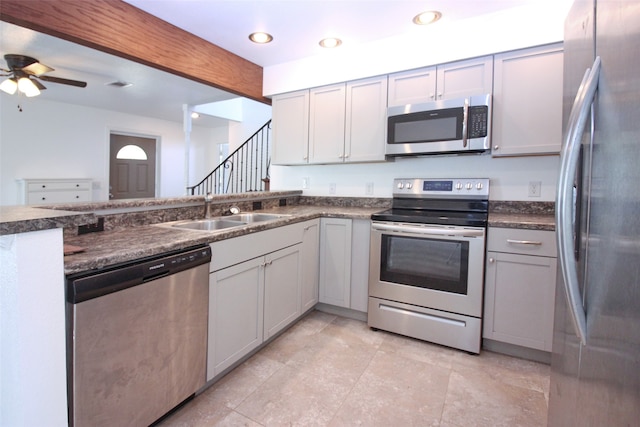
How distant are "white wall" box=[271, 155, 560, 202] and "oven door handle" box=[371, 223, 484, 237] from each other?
0.65m

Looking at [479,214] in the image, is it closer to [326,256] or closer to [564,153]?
[326,256]

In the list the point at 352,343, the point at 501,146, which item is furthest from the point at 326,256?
the point at 501,146

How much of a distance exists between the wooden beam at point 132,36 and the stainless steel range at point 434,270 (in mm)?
1820

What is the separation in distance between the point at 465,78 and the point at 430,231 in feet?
3.89

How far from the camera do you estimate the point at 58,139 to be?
527 cm

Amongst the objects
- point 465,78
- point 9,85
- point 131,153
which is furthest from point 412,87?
point 131,153

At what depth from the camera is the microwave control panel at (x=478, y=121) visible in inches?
91.9

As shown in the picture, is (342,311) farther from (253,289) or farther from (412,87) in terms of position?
(412,87)

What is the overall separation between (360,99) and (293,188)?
122 cm

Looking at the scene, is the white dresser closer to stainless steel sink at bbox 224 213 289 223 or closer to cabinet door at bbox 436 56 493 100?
stainless steel sink at bbox 224 213 289 223

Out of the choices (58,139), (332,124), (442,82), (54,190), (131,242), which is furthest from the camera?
(58,139)

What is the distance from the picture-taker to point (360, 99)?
9.43ft

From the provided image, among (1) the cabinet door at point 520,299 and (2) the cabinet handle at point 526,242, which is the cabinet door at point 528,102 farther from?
(1) the cabinet door at point 520,299

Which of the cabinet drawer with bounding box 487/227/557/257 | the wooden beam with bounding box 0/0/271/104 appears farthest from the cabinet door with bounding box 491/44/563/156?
the wooden beam with bounding box 0/0/271/104
